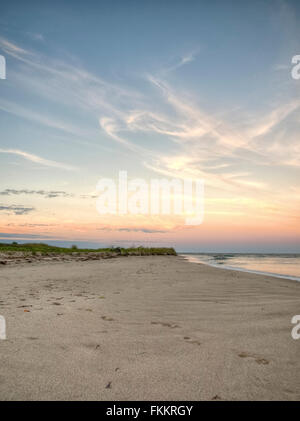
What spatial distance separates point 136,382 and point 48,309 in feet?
8.66

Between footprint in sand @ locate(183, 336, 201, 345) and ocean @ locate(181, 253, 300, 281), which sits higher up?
footprint in sand @ locate(183, 336, 201, 345)

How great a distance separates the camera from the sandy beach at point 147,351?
197cm

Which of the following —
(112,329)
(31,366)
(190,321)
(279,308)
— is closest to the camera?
(31,366)

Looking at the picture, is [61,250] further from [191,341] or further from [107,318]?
[191,341]

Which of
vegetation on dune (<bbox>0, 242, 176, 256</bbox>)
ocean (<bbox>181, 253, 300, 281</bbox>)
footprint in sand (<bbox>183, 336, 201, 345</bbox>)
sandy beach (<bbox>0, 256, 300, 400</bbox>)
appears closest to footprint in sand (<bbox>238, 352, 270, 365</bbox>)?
sandy beach (<bbox>0, 256, 300, 400</bbox>)

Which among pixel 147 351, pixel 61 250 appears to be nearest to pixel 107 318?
pixel 147 351

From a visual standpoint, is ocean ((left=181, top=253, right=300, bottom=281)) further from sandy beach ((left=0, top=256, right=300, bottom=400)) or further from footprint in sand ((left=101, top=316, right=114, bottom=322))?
footprint in sand ((left=101, top=316, right=114, bottom=322))

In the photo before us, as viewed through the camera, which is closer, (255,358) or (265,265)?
(255,358)

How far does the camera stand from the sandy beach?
1.97 meters

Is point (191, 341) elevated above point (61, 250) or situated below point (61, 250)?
above

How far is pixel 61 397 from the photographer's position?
73.7 inches

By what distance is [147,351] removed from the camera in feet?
8.77
